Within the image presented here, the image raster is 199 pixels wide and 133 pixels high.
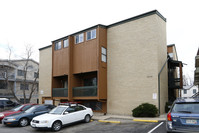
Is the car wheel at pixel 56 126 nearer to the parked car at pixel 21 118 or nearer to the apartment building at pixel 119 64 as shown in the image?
the parked car at pixel 21 118

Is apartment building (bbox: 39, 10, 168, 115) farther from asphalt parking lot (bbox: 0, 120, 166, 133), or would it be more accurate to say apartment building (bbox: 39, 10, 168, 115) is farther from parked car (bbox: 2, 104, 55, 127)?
parked car (bbox: 2, 104, 55, 127)

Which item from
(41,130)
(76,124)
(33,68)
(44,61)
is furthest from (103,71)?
(33,68)

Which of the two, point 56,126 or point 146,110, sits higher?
point 146,110

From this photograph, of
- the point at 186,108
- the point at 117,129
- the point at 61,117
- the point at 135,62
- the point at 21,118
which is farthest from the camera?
the point at 135,62

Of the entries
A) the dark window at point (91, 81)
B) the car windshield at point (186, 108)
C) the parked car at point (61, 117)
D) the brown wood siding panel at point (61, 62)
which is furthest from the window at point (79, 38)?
the car windshield at point (186, 108)

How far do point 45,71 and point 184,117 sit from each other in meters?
22.9

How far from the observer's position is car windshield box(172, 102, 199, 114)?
23.7 ft

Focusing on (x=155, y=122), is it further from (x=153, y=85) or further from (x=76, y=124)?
(x=76, y=124)

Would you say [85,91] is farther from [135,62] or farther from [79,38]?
[79,38]

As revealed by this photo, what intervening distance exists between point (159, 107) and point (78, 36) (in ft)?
36.8

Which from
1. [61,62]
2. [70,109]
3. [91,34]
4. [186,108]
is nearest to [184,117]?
[186,108]

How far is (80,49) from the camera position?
20.5 m

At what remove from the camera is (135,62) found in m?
17.2

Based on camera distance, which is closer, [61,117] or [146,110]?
[61,117]
